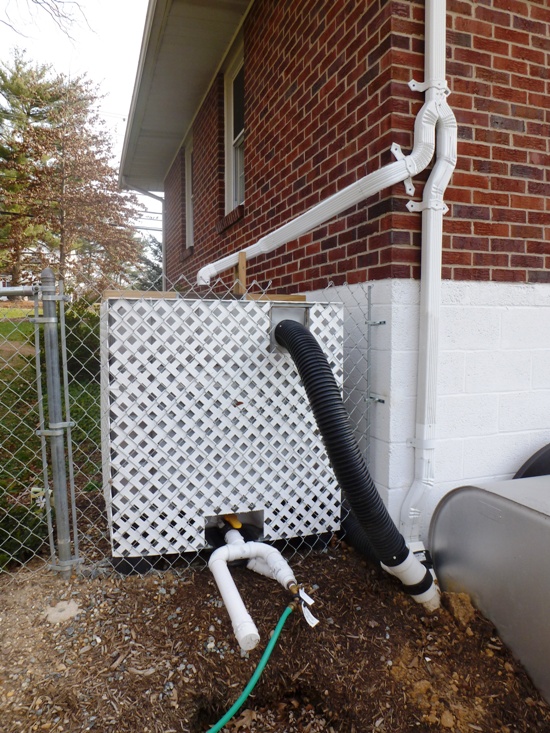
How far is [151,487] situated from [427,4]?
2.87 meters

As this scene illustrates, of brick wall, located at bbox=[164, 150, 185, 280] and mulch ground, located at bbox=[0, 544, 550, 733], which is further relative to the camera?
brick wall, located at bbox=[164, 150, 185, 280]

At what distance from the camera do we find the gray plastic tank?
201 cm

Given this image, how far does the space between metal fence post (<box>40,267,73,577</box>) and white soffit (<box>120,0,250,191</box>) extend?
3977 millimetres

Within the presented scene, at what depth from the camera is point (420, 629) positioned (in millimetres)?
2363

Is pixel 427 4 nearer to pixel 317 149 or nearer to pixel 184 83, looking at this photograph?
pixel 317 149

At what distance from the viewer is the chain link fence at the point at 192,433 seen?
2652mm

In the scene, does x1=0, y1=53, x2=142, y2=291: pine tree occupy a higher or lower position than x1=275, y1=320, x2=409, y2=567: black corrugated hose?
higher

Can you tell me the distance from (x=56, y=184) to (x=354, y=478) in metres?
15.7

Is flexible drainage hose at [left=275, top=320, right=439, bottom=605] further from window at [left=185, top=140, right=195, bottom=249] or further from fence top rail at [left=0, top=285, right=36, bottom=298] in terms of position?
window at [left=185, top=140, right=195, bottom=249]

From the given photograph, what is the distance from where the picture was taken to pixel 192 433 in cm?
279

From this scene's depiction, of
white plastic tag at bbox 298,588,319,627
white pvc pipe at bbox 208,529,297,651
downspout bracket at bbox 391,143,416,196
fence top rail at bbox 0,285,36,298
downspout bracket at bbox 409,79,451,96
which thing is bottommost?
white plastic tag at bbox 298,588,319,627

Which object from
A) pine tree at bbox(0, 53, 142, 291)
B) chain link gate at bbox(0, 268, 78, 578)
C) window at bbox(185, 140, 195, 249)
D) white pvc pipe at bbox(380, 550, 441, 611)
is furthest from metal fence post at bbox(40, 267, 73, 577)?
pine tree at bbox(0, 53, 142, 291)

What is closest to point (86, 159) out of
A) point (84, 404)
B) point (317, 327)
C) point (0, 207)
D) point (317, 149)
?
point (0, 207)

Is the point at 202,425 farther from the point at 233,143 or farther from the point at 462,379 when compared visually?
the point at 233,143
